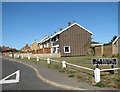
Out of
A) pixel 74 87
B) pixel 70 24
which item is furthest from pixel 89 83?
pixel 70 24

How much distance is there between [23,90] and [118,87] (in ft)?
14.6

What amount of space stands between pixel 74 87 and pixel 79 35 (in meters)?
27.8

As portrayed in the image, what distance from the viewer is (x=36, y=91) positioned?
6988mm

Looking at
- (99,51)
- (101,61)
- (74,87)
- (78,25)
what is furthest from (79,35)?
(74,87)

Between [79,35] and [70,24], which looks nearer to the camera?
[79,35]

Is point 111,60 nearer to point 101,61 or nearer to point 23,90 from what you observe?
point 101,61

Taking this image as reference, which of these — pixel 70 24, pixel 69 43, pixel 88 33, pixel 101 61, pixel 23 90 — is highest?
pixel 70 24

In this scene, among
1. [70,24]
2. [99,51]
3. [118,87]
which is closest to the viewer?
[118,87]

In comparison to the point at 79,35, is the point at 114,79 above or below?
below

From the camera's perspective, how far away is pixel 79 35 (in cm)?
3438

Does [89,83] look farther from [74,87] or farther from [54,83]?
[54,83]

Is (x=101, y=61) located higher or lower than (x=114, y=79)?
higher

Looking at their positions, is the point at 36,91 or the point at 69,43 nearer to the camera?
the point at 36,91

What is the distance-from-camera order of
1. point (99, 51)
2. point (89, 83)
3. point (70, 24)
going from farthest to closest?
point (70, 24)
point (99, 51)
point (89, 83)
